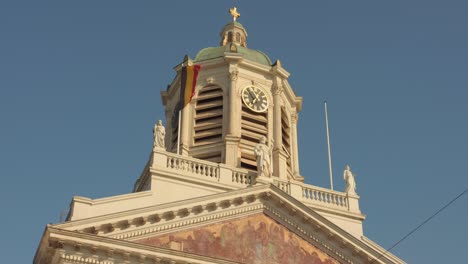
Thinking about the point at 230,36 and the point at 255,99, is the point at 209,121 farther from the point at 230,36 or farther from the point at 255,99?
the point at 230,36

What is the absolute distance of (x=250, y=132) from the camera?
3622 cm

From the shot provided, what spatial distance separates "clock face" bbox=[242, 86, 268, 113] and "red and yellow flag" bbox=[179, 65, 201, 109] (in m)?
2.63

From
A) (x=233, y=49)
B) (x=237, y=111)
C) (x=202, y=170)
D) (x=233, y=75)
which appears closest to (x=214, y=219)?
(x=202, y=170)

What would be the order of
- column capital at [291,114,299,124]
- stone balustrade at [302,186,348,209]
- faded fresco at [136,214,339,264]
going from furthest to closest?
column capital at [291,114,299,124] → stone balustrade at [302,186,348,209] → faded fresco at [136,214,339,264]

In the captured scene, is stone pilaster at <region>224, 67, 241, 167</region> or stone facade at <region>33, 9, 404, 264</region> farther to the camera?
stone pilaster at <region>224, 67, 241, 167</region>

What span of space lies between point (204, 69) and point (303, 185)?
1073 centimetres

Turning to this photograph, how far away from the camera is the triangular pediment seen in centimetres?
2542

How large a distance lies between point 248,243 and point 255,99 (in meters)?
11.9

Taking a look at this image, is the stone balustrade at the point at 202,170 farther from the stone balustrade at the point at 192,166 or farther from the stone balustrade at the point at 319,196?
the stone balustrade at the point at 319,196

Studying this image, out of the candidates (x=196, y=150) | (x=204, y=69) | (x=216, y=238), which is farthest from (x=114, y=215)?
(x=204, y=69)

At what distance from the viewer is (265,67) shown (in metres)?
38.5

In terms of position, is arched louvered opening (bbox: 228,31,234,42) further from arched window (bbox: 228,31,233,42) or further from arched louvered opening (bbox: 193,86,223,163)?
arched louvered opening (bbox: 193,86,223,163)

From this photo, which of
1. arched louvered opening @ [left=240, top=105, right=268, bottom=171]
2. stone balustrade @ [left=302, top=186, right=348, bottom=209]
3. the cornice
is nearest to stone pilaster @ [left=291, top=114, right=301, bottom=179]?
arched louvered opening @ [left=240, top=105, right=268, bottom=171]

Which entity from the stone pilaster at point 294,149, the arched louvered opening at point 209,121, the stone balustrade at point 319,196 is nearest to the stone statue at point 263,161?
the stone balustrade at point 319,196
